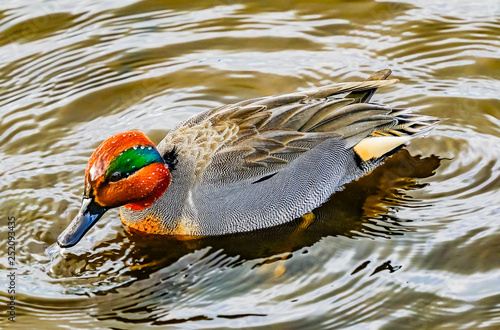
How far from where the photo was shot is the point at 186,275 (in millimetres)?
6121

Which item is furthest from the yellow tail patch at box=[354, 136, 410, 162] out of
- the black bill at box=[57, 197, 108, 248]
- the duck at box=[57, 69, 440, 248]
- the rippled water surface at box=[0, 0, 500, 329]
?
the black bill at box=[57, 197, 108, 248]

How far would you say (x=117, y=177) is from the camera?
6059mm

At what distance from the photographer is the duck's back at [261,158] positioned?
639 cm

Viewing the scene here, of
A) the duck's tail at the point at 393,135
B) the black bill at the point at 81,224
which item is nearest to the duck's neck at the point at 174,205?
the black bill at the point at 81,224

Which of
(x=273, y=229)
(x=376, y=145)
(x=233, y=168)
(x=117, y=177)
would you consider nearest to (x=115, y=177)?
(x=117, y=177)

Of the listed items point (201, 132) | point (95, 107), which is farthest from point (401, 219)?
point (95, 107)

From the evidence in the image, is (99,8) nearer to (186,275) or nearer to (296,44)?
(296,44)

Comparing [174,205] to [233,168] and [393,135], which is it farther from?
[393,135]

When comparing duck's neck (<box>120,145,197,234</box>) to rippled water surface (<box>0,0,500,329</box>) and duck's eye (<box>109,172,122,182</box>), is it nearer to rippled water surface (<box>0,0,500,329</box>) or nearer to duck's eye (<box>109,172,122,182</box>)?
rippled water surface (<box>0,0,500,329</box>)

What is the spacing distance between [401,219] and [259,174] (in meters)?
1.28

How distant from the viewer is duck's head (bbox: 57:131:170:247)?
234 inches

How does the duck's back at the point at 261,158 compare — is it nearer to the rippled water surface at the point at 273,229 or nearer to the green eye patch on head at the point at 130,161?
the rippled water surface at the point at 273,229

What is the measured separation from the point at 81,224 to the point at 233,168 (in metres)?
1.31

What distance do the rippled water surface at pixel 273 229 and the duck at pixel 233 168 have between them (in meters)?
0.20
